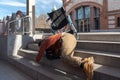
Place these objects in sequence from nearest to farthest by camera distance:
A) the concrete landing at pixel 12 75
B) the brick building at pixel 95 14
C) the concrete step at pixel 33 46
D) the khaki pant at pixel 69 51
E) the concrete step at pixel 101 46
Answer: the khaki pant at pixel 69 51
the concrete step at pixel 101 46
the concrete landing at pixel 12 75
the concrete step at pixel 33 46
the brick building at pixel 95 14

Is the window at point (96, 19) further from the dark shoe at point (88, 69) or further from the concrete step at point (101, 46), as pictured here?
the dark shoe at point (88, 69)

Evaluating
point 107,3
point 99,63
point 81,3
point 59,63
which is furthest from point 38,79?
point 81,3

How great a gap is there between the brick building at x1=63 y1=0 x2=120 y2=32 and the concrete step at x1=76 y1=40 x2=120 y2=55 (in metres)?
13.4

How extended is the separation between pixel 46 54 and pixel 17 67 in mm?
1501

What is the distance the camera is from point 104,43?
14.8ft

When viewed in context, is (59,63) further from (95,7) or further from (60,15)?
(95,7)

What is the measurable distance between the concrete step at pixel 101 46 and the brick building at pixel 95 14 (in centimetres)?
1343

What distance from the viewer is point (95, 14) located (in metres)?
22.3

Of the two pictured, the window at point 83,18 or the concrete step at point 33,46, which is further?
the window at point 83,18

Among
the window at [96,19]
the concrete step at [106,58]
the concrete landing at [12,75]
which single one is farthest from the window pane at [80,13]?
the concrete step at [106,58]

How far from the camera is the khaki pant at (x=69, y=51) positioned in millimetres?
4008

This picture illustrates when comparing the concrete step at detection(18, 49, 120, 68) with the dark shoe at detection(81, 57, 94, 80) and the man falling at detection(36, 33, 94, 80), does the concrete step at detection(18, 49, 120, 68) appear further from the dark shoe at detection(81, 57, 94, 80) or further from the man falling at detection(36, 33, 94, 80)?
the dark shoe at detection(81, 57, 94, 80)

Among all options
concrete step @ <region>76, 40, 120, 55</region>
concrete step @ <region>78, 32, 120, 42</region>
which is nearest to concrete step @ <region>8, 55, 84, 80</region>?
concrete step @ <region>76, 40, 120, 55</region>

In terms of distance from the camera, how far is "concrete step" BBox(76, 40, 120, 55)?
4262 mm
